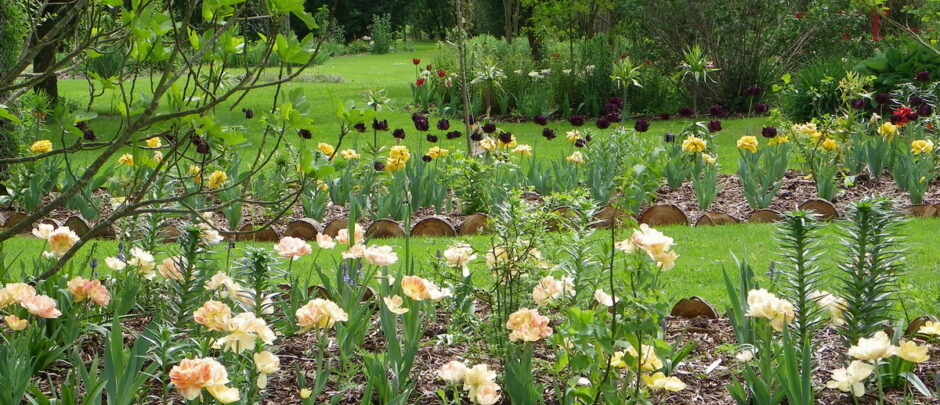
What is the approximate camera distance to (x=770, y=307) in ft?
8.14

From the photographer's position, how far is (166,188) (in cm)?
506

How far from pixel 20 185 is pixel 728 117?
31.7 feet

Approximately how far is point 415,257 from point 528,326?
2.57m

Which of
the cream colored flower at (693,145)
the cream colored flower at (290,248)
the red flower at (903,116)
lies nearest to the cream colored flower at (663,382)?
the cream colored flower at (290,248)

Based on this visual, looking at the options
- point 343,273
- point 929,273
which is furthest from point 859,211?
point 929,273

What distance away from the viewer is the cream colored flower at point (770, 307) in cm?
A: 248

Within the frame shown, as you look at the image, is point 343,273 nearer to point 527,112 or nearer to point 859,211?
point 859,211

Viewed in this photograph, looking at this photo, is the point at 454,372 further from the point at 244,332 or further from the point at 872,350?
the point at 872,350

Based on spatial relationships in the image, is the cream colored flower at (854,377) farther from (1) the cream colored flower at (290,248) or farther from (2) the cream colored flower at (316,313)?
(1) the cream colored flower at (290,248)

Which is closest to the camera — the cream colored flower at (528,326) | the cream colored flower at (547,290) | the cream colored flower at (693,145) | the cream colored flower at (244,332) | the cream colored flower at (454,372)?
the cream colored flower at (244,332)

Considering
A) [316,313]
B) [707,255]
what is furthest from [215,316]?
[707,255]

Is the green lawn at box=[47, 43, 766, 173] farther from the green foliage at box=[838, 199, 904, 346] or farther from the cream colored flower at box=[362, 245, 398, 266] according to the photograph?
the green foliage at box=[838, 199, 904, 346]

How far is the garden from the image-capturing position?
2436 mm

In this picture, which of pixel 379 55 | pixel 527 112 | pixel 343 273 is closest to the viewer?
pixel 343 273
